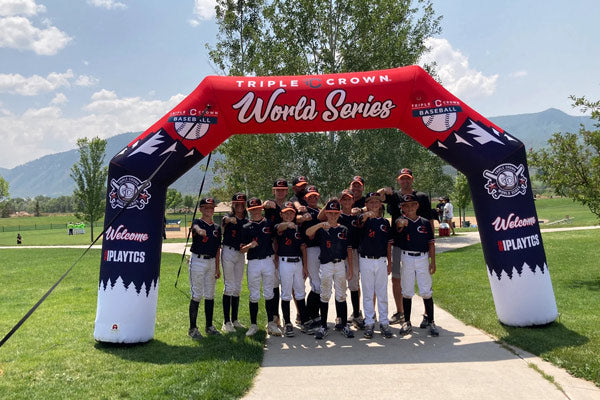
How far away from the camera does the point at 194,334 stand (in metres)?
6.57

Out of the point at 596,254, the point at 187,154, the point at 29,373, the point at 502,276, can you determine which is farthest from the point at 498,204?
the point at 596,254

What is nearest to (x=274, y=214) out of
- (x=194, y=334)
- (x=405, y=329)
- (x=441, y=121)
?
(x=194, y=334)

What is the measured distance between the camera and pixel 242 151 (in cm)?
1752

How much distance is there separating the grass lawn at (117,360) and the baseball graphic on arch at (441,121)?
13.5 feet

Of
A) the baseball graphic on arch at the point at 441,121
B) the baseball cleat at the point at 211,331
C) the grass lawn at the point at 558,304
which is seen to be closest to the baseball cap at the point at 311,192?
the baseball graphic on arch at the point at 441,121

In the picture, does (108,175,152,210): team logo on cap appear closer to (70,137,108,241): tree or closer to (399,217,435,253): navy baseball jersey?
(399,217,435,253): navy baseball jersey

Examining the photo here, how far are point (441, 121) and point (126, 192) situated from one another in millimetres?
4808

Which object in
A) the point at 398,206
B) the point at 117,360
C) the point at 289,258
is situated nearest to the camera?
the point at 117,360

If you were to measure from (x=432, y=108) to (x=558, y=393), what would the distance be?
402 cm

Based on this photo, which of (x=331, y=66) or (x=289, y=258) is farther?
(x=331, y=66)

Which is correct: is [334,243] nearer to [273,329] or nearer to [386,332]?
[386,332]

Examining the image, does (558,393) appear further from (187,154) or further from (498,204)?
(187,154)

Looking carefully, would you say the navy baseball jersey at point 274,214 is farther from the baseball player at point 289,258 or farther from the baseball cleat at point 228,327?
the baseball cleat at point 228,327

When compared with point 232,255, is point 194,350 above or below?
below
